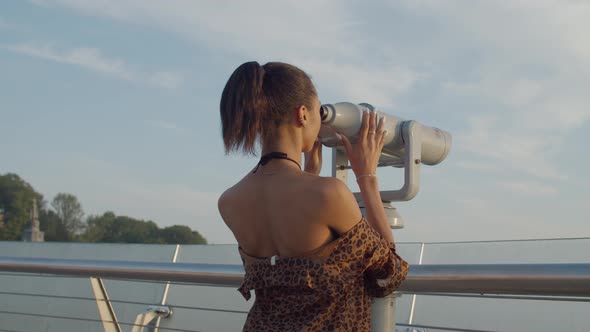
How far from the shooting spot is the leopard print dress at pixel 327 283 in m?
1.83

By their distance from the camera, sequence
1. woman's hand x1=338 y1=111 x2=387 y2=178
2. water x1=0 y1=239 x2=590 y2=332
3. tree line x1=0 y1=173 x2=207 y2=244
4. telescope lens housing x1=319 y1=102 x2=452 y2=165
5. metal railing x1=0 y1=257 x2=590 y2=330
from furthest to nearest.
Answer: tree line x1=0 y1=173 x2=207 y2=244 → water x1=0 y1=239 x2=590 y2=332 → telescope lens housing x1=319 y1=102 x2=452 y2=165 → woman's hand x1=338 y1=111 x2=387 y2=178 → metal railing x1=0 y1=257 x2=590 y2=330

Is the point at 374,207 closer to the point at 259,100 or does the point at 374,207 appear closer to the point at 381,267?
the point at 381,267

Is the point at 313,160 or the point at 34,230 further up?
the point at 34,230

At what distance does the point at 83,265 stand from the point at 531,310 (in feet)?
5.98

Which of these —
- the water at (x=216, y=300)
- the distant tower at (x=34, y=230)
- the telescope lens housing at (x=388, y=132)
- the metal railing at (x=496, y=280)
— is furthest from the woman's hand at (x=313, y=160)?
the distant tower at (x=34, y=230)

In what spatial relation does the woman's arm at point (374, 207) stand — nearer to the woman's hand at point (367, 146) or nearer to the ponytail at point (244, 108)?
the woman's hand at point (367, 146)

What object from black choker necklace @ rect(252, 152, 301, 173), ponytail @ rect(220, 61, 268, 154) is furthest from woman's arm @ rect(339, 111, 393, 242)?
ponytail @ rect(220, 61, 268, 154)

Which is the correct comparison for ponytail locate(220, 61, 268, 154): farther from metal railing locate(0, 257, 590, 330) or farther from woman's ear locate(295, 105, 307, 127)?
metal railing locate(0, 257, 590, 330)

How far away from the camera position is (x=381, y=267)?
1.90 metres

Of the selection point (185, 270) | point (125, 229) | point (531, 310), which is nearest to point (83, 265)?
point (185, 270)

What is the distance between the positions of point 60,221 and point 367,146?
82.5m

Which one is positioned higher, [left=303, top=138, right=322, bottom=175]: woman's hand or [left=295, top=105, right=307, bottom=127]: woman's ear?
[left=303, top=138, right=322, bottom=175]: woman's hand

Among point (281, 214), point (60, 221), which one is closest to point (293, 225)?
point (281, 214)

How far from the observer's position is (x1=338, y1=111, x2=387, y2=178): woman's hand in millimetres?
2129
